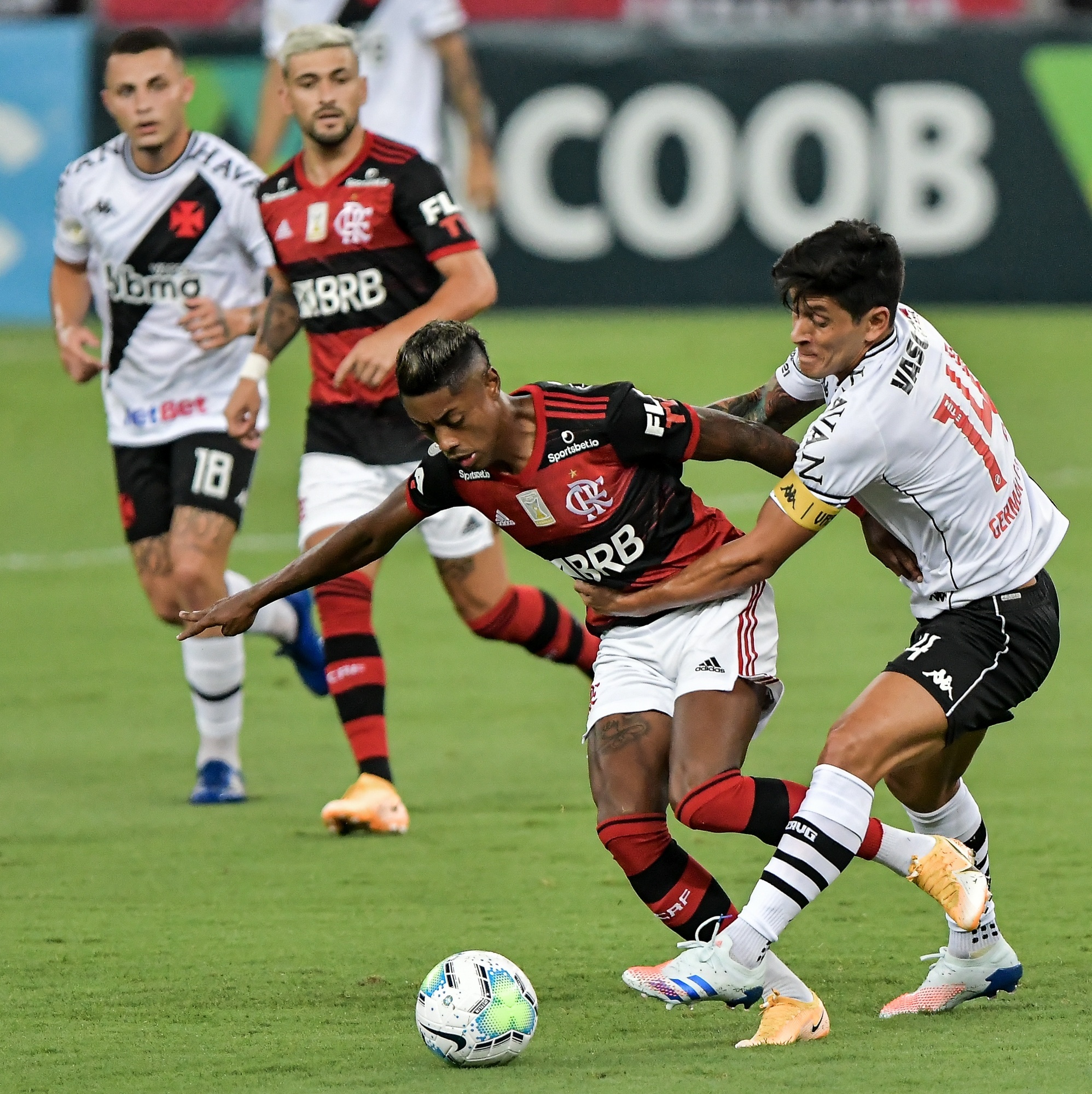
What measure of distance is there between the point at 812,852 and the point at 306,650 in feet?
13.0

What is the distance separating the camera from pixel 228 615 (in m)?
5.38

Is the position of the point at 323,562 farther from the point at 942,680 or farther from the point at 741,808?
the point at 942,680

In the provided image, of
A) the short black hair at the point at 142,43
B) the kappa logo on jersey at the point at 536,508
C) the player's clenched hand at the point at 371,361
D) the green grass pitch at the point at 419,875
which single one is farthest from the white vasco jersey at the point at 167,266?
the kappa logo on jersey at the point at 536,508

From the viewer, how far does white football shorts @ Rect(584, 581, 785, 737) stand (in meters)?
5.29

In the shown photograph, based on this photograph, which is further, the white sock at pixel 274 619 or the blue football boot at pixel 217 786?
the white sock at pixel 274 619

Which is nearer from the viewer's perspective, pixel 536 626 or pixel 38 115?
pixel 536 626

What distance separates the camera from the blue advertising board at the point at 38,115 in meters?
16.9

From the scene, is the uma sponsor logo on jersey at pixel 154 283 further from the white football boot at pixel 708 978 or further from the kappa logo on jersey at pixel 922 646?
the white football boot at pixel 708 978

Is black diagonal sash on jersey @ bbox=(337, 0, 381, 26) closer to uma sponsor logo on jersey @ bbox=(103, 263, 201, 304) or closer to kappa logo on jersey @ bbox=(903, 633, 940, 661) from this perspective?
uma sponsor logo on jersey @ bbox=(103, 263, 201, 304)

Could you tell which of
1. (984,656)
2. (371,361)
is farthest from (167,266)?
(984,656)

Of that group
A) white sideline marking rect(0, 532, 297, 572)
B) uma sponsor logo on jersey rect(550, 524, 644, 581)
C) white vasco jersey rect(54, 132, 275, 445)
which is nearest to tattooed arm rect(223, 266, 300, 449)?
white vasco jersey rect(54, 132, 275, 445)

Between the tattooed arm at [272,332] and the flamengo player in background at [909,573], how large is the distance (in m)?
2.44

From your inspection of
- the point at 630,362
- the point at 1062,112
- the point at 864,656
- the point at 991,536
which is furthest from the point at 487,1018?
the point at 1062,112

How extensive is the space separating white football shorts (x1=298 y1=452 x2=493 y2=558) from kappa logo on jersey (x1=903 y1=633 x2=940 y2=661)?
8.21 feet
